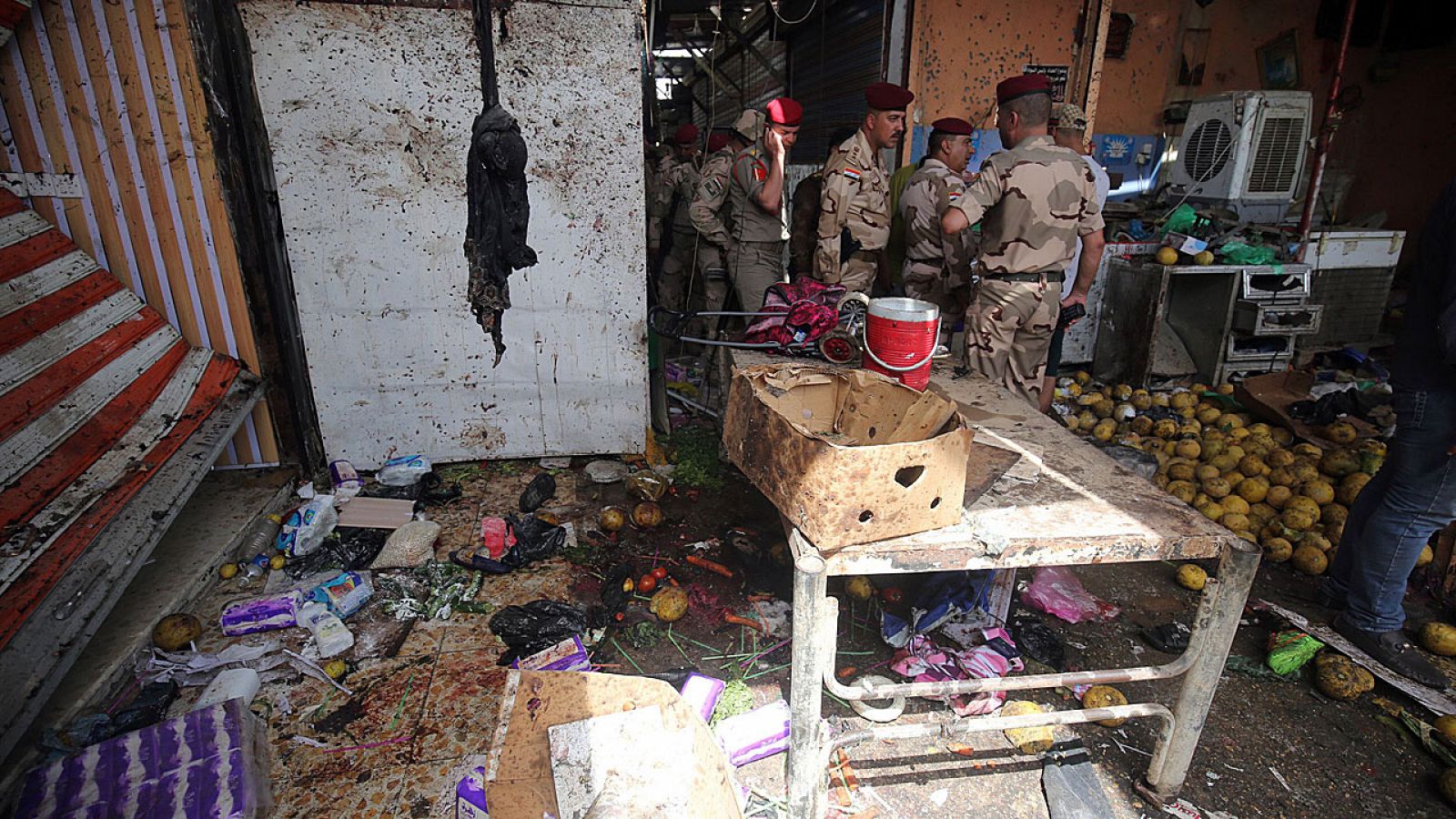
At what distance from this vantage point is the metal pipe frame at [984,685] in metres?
A: 1.87

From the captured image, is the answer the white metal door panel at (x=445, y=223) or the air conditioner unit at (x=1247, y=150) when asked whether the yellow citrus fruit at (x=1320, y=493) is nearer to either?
the air conditioner unit at (x=1247, y=150)

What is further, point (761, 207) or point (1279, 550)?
point (761, 207)

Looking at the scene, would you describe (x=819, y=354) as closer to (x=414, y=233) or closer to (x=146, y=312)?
(x=414, y=233)

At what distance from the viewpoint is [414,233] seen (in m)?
4.12

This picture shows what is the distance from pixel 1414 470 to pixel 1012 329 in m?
1.80

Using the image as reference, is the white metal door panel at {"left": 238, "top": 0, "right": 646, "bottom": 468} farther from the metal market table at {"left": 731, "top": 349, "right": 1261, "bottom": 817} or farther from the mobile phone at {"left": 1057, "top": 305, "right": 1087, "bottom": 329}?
the metal market table at {"left": 731, "top": 349, "right": 1261, "bottom": 817}

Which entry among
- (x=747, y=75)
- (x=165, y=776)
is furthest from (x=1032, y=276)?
(x=747, y=75)

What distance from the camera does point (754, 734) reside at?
2.50 meters

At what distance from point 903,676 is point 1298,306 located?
5.29 m

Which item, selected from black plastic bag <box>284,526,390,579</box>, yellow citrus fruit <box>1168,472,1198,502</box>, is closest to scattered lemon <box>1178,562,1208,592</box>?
yellow citrus fruit <box>1168,472,1198,502</box>

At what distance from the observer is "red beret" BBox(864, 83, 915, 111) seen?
4617mm

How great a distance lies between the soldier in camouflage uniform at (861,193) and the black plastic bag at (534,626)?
9.74 ft

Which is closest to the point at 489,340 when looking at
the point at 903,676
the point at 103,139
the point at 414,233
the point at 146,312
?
the point at 414,233

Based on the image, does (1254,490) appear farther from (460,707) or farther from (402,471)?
(402,471)
